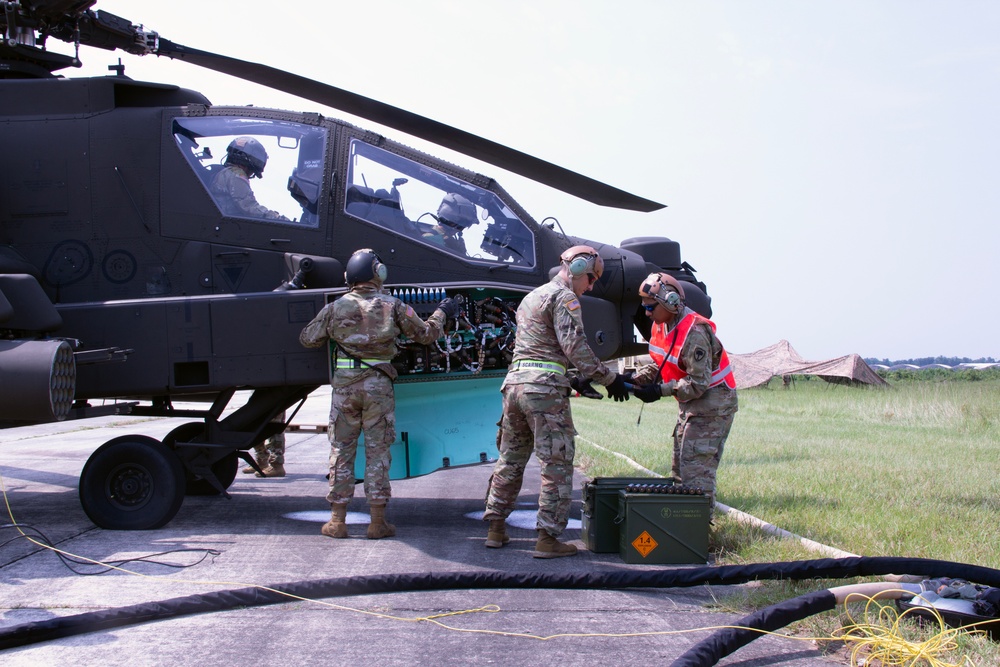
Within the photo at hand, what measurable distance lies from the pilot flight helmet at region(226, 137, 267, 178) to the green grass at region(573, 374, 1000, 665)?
449 centimetres

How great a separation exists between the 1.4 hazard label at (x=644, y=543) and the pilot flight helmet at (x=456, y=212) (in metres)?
2.95

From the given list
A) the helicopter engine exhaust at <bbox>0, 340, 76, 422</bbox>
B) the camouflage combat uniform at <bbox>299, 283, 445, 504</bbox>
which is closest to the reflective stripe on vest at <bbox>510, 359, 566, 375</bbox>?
the camouflage combat uniform at <bbox>299, 283, 445, 504</bbox>

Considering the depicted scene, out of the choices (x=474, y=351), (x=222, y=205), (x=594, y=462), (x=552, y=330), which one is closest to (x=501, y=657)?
(x=552, y=330)

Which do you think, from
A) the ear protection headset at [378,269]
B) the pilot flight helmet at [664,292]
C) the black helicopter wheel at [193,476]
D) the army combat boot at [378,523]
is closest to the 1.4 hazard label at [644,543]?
the pilot flight helmet at [664,292]

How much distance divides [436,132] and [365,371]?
6.58 feet

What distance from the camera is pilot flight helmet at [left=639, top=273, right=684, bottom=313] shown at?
21.8 feet

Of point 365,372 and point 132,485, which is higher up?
point 365,372

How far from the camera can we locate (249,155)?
24.1 feet

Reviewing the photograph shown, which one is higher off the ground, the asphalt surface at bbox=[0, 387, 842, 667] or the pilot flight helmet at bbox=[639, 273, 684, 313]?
the pilot flight helmet at bbox=[639, 273, 684, 313]

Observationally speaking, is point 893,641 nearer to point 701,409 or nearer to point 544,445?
point 544,445

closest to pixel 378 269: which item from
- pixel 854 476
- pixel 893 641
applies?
pixel 893 641

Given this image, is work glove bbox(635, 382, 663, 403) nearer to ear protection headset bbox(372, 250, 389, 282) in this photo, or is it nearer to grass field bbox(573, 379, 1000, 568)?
grass field bbox(573, 379, 1000, 568)

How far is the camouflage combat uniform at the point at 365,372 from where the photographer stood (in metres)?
6.65

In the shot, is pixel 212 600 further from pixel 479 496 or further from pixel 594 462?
pixel 594 462
